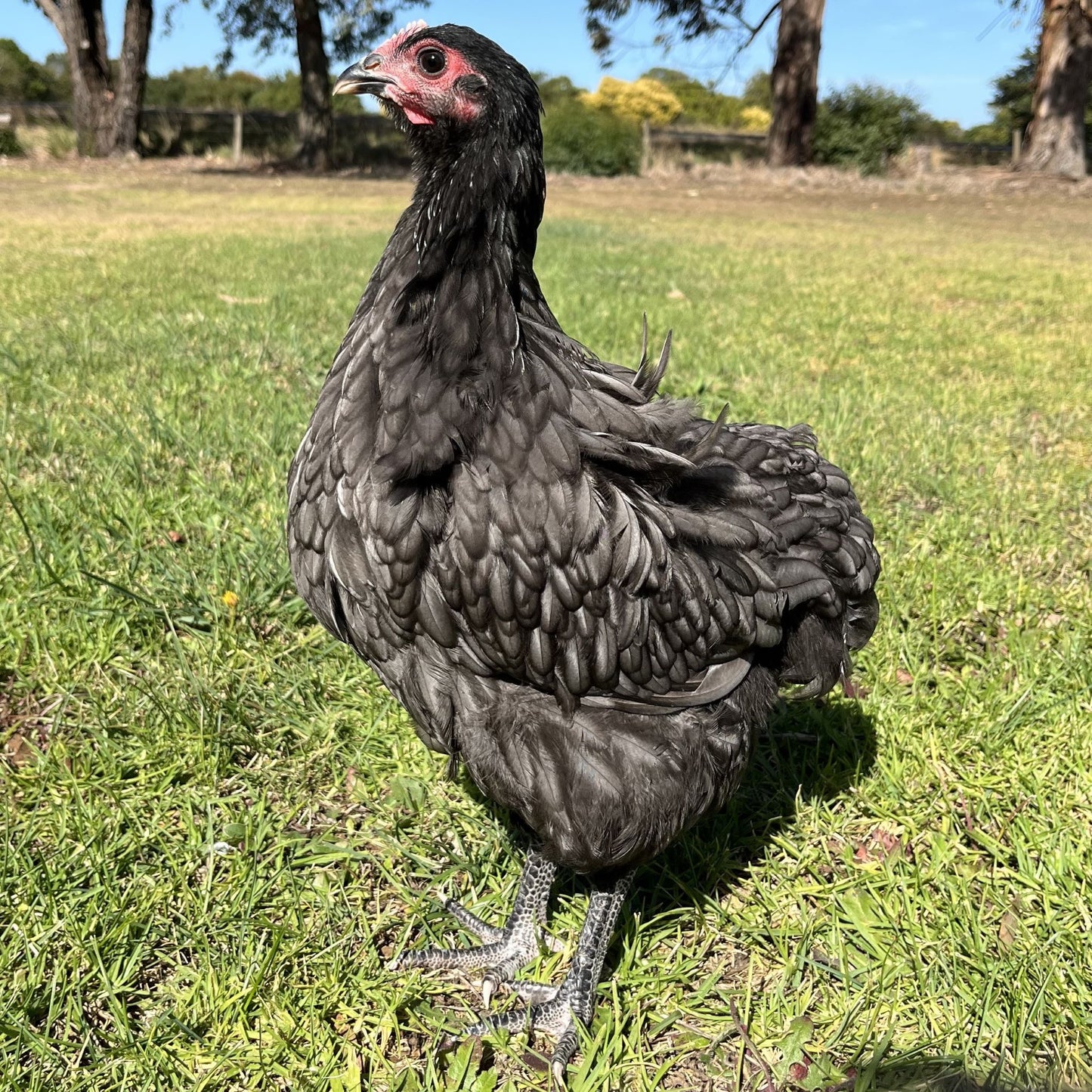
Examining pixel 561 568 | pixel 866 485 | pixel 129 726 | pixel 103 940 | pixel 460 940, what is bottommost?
pixel 460 940

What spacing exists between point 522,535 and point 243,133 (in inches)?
1230

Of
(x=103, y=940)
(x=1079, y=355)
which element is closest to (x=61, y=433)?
(x=103, y=940)

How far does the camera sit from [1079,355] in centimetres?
680

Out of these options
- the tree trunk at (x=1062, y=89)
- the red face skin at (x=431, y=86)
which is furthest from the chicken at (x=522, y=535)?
the tree trunk at (x=1062, y=89)

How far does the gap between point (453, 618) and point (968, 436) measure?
439 cm

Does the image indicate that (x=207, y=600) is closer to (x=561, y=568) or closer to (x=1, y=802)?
(x=1, y=802)

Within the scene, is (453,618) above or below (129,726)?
above

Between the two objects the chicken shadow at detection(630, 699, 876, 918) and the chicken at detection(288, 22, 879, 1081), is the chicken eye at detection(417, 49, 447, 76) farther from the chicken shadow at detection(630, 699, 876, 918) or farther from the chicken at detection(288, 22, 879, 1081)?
the chicken shadow at detection(630, 699, 876, 918)

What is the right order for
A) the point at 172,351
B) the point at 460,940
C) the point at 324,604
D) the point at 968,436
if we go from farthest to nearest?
the point at 172,351
the point at 968,436
the point at 460,940
the point at 324,604

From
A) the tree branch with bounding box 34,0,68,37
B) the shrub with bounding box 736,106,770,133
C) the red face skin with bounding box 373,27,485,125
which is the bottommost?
the red face skin with bounding box 373,27,485,125

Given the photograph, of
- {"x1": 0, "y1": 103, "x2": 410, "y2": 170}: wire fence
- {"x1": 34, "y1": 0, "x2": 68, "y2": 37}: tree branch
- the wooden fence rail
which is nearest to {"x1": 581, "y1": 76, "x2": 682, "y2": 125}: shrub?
the wooden fence rail

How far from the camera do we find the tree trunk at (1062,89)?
1994cm

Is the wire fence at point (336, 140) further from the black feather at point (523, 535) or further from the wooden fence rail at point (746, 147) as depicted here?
the black feather at point (523, 535)

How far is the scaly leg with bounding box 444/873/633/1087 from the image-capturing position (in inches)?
75.4
